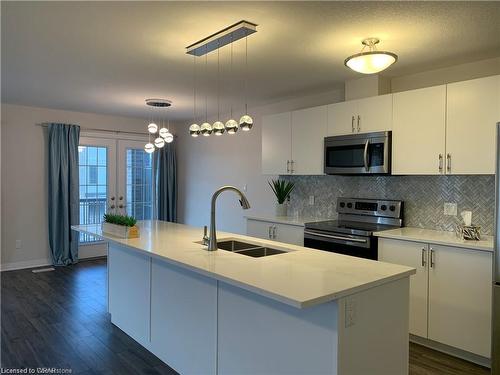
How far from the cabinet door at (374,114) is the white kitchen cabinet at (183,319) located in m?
2.22

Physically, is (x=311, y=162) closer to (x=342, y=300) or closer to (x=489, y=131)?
(x=489, y=131)

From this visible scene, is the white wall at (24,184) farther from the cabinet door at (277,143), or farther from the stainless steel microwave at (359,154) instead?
the stainless steel microwave at (359,154)

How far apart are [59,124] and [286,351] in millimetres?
5220

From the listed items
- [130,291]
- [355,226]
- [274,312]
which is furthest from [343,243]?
[130,291]

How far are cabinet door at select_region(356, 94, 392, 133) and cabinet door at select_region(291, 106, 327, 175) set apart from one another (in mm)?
445

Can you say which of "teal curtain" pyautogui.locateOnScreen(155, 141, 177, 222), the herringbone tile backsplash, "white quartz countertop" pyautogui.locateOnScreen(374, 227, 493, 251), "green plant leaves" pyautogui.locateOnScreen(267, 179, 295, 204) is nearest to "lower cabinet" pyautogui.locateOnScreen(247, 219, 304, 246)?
"green plant leaves" pyautogui.locateOnScreen(267, 179, 295, 204)

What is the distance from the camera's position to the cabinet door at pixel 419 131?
10.3 feet

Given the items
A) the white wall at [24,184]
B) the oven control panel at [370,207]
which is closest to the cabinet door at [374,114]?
the oven control panel at [370,207]

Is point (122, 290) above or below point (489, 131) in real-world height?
below

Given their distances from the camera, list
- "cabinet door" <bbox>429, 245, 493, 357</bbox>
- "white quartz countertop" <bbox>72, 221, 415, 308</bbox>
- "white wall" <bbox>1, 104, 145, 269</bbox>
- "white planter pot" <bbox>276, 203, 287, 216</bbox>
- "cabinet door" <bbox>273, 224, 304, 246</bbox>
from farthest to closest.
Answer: "white wall" <bbox>1, 104, 145, 269</bbox> → "white planter pot" <bbox>276, 203, 287, 216</bbox> → "cabinet door" <bbox>273, 224, 304, 246</bbox> → "cabinet door" <bbox>429, 245, 493, 357</bbox> → "white quartz countertop" <bbox>72, 221, 415, 308</bbox>

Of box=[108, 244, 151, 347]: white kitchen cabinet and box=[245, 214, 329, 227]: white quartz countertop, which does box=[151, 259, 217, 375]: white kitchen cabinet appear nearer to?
box=[108, 244, 151, 347]: white kitchen cabinet

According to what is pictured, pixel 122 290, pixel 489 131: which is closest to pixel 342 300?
pixel 489 131

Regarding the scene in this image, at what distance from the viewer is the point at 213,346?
2316 mm

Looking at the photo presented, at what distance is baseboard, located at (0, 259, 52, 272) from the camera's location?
5.44 meters
